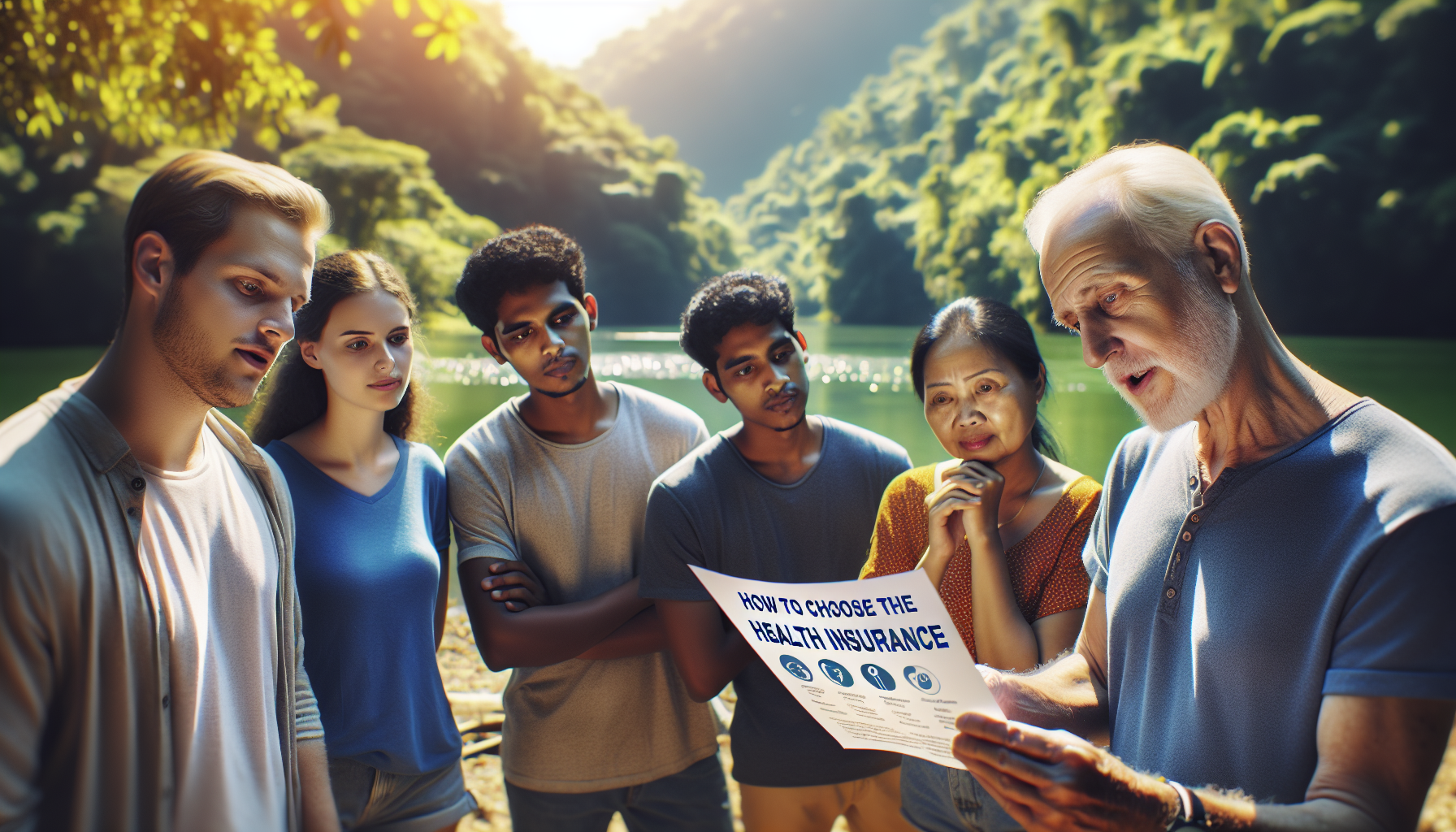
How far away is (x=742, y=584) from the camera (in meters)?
1.69

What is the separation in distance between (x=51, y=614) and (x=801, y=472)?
1.86 m

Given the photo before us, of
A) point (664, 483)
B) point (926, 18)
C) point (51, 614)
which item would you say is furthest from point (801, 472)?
point (926, 18)

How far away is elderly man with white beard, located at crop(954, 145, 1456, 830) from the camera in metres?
1.24

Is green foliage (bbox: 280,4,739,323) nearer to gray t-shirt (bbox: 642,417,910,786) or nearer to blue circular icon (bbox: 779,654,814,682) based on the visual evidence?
gray t-shirt (bbox: 642,417,910,786)

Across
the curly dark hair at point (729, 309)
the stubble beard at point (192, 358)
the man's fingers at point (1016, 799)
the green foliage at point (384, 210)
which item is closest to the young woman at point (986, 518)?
the curly dark hair at point (729, 309)

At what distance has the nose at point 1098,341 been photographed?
1.68 m

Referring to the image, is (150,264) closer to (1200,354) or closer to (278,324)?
(278,324)

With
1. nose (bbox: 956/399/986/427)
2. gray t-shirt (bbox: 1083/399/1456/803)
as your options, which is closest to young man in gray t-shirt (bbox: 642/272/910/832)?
nose (bbox: 956/399/986/427)

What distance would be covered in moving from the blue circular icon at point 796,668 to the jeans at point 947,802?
0.64 m

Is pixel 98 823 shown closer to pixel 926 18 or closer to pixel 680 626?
pixel 680 626

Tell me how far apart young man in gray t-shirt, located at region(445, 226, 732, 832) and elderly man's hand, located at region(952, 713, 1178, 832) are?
1396mm

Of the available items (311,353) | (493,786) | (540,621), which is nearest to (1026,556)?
(540,621)

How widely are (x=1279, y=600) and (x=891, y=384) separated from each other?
25856 millimetres

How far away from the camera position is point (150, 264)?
1.61 metres
